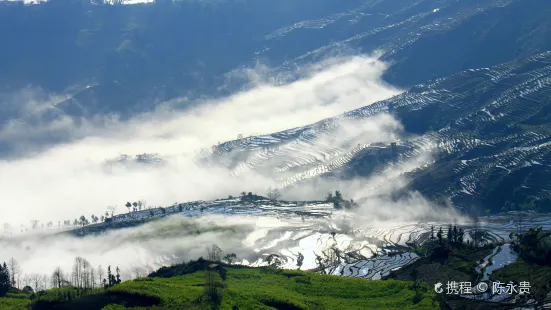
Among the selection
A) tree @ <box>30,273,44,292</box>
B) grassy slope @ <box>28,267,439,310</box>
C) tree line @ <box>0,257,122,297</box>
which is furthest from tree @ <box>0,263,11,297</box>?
tree @ <box>30,273,44,292</box>

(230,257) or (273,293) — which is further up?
(230,257)

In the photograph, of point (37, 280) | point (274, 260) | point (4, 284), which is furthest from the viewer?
point (274, 260)

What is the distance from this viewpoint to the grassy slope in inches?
4628

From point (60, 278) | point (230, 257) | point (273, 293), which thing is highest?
point (230, 257)

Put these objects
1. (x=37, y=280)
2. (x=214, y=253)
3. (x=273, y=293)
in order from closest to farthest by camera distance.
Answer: (x=273, y=293) < (x=214, y=253) < (x=37, y=280)

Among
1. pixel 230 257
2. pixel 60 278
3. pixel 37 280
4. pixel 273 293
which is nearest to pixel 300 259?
pixel 230 257

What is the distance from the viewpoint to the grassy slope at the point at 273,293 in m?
118

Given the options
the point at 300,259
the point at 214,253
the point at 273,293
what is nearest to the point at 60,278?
the point at 214,253

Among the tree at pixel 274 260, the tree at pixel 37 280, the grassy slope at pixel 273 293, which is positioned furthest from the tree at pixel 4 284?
the tree at pixel 274 260

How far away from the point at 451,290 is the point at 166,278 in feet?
125

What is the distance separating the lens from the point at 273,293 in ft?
411

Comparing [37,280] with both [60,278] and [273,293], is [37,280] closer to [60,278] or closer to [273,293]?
[60,278]

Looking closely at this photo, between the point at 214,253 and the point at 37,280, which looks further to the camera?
the point at 37,280

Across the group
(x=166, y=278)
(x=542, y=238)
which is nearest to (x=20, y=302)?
(x=166, y=278)
